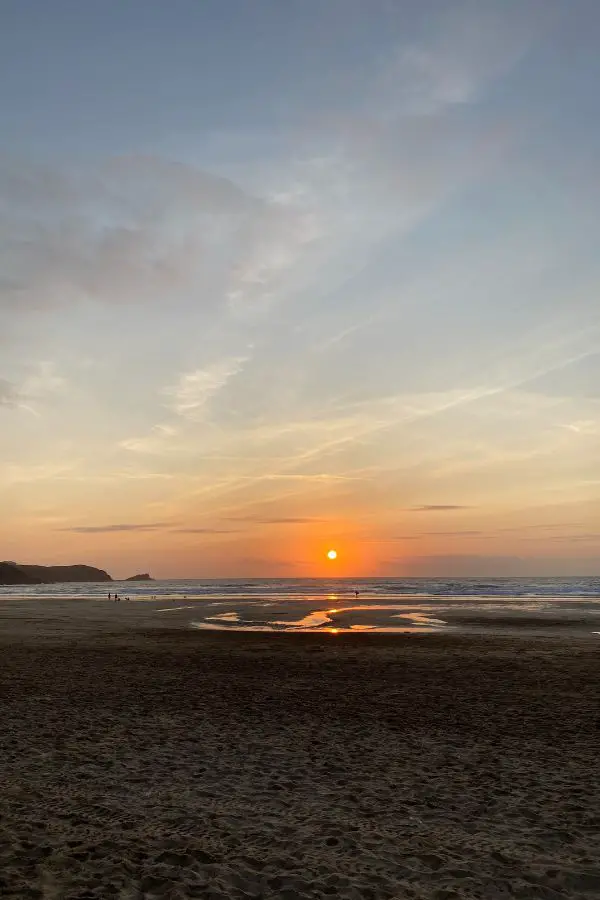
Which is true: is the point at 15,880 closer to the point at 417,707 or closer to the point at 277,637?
the point at 417,707

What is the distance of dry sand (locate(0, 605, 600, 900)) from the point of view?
6586 mm

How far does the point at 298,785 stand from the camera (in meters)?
9.51

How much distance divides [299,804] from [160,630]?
30161 mm

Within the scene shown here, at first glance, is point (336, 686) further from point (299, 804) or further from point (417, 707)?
point (299, 804)

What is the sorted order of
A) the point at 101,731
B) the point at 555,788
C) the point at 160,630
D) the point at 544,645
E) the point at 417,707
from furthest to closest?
1. the point at 160,630
2. the point at 544,645
3. the point at 417,707
4. the point at 101,731
5. the point at 555,788

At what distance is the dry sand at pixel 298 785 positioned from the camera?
6586 mm

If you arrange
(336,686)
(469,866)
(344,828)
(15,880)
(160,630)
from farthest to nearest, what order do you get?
1. (160,630)
2. (336,686)
3. (344,828)
4. (469,866)
5. (15,880)

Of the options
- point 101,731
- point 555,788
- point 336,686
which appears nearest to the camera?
point 555,788

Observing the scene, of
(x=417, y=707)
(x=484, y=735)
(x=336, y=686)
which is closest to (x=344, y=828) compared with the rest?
(x=484, y=735)

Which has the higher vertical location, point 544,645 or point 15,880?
point 15,880

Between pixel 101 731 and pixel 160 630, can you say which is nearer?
pixel 101 731

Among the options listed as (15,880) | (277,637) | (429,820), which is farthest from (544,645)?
(15,880)

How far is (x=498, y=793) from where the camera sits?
361 inches

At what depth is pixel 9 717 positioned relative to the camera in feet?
44.5
